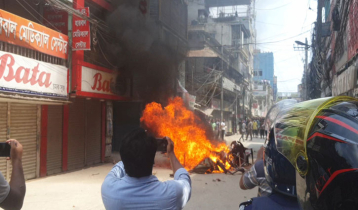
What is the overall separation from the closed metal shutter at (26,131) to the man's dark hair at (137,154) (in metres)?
7.75

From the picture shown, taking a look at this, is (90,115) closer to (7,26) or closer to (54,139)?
(54,139)

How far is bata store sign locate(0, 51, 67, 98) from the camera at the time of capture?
7.23m

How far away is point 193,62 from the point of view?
1001 inches

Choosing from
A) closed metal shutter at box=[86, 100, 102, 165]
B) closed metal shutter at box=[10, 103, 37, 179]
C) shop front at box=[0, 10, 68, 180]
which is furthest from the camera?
closed metal shutter at box=[86, 100, 102, 165]

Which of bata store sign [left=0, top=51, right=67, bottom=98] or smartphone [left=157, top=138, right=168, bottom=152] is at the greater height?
bata store sign [left=0, top=51, right=67, bottom=98]

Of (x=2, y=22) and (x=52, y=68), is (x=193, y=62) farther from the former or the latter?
(x=2, y=22)

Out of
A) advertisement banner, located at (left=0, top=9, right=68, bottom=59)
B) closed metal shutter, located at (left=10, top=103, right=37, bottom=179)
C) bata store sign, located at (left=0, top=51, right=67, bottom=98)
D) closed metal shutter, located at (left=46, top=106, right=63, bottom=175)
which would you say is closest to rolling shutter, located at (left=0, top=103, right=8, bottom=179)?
closed metal shutter, located at (left=10, top=103, right=37, bottom=179)

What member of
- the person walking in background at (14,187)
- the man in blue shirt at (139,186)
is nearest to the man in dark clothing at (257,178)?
the man in blue shirt at (139,186)

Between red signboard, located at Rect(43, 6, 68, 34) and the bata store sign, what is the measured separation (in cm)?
156

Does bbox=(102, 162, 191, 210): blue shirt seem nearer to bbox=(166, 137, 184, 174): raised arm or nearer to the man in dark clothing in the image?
bbox=(166, 137, 184, 174): raised arm

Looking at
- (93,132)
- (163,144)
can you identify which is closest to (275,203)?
(163,144)

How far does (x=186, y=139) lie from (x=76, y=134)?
4230 mm

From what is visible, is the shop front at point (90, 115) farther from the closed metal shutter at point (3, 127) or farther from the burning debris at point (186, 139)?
the closed metal shutter at point (3, 127)

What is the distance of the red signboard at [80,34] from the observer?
31.0ft
